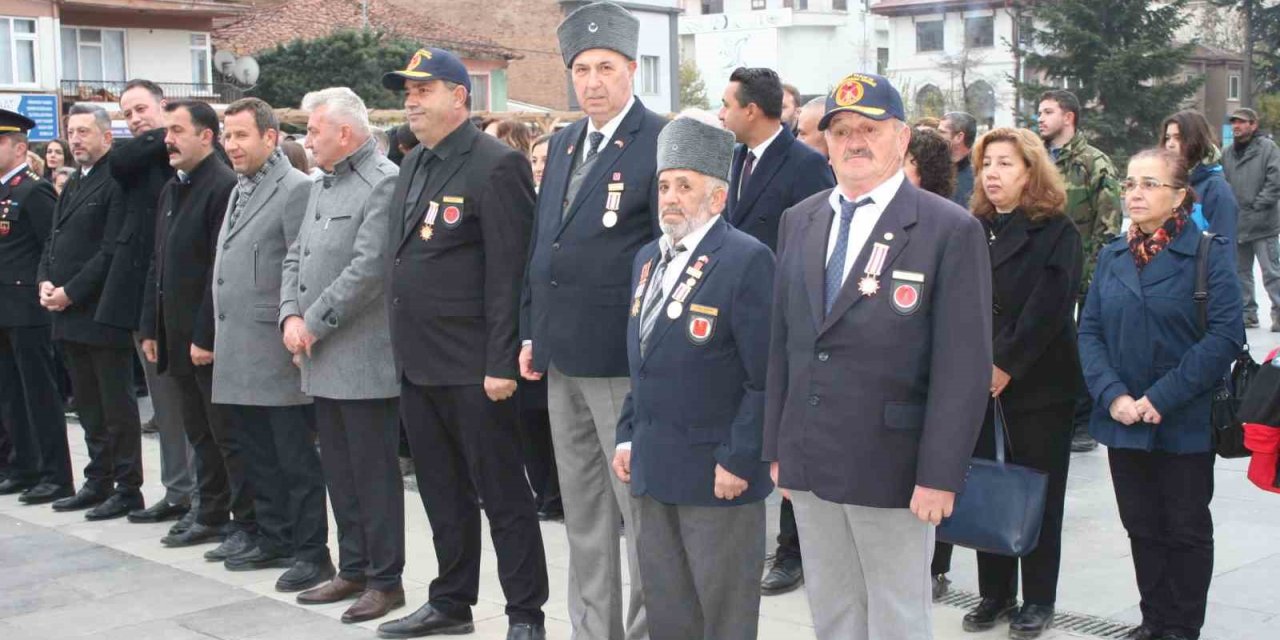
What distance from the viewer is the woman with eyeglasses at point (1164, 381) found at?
5266 mm

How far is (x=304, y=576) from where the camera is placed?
6.70 meters

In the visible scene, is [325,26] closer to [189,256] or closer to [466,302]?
[189,256]

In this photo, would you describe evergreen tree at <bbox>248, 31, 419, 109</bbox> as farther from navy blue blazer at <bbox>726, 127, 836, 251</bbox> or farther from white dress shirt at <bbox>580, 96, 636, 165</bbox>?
white dress shirt at <bbox>580, 96, 636, 165</bbox>

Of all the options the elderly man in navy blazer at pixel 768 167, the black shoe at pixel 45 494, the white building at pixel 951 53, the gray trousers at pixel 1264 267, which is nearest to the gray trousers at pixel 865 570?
the elderly man in navy blazer at pixel 768 167

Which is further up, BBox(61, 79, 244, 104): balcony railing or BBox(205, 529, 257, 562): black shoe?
BBox(61, 79, 244, 104): balcony railing

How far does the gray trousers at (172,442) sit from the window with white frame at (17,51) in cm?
3672

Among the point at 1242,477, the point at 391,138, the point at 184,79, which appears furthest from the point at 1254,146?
the point at 184,79

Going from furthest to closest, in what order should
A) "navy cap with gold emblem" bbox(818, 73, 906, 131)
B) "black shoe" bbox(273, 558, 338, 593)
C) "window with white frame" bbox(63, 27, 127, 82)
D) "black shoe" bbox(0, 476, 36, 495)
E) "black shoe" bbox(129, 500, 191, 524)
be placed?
"window with white frame" bbox(63, 27, 127, 82) → "black shoe" bbox(0, 476, 36, 495) → "black shoe" bbox(129, 500, 191, 524) → "black shoe" bbox(273, 558, 338, 593) → "navy cap with gold emblem" bbox(818, 73, 906, 131)

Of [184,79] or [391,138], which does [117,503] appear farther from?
[184,79]

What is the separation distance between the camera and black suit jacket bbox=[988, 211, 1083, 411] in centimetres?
555

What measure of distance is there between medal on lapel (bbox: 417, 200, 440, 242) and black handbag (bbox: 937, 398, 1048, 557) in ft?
7.28

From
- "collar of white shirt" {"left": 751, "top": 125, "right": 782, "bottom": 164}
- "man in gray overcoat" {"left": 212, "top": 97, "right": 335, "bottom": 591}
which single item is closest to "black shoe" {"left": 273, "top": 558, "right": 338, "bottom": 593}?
"man in gray overcoat" {"left": 212, "top": 97, "right": 335, "bottom": 591}

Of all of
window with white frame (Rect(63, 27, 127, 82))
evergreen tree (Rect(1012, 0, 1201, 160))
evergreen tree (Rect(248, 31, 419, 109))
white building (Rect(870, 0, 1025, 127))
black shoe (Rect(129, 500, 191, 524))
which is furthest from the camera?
white building (Rect(870, 0, 1025, 127))

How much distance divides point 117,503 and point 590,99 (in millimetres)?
4599
